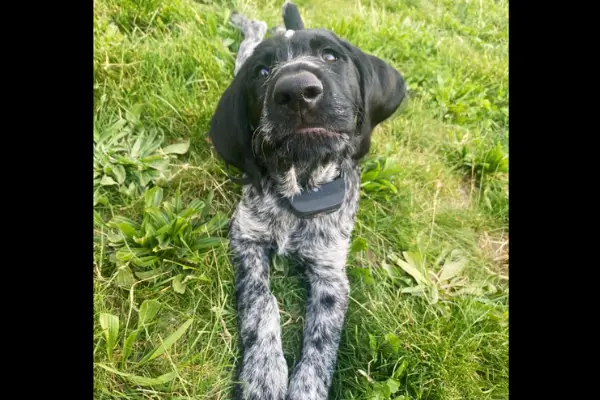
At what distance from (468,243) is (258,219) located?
1.56 metres

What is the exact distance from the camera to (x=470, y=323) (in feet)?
7.79

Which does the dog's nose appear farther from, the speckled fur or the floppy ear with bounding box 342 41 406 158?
the speckled fur

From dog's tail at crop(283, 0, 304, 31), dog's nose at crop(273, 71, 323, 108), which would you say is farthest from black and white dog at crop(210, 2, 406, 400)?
dog's tail at crop(283, 0, 304, 31)

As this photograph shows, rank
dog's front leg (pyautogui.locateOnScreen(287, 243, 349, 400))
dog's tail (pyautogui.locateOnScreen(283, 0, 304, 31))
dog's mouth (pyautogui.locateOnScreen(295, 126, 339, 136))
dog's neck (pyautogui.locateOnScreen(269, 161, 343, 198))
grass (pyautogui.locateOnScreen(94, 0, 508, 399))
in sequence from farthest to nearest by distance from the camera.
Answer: dog's tail (pyautogui.locateOnScreen(283, 0, 304, 31)), dog's neck (pyautogui.locateOnScreen(269, 161, 343, 198)), grass (pyautogui.locateOnScreen(94, 0, 508, 399)), dog's front leg (pyautogui.locateOnScreen(287, 243, 349, 400)), dog's mouth (pyautogui.locateOnScreen(295, 126, 339, 136))

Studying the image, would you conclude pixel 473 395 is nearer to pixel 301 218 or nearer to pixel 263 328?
pixel 263 328

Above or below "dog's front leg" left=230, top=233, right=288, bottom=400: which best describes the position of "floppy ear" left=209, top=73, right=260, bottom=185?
above

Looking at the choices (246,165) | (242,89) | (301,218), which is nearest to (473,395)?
(301,218)

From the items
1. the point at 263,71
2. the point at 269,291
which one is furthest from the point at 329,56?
the point at 269,291

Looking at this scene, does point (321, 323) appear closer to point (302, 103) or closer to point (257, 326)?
point (257, 326)

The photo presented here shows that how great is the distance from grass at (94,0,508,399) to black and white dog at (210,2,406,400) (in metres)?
0.14

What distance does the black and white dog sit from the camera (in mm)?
1964

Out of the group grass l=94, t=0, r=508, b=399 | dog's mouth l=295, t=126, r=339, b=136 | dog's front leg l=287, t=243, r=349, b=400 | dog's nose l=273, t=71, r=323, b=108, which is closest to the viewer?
dog's nose l=273, t=71, r=323, b=108

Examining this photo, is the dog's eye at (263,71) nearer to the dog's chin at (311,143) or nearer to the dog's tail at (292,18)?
the dog's chin at (311,143)

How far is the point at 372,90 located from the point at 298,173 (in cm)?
64
